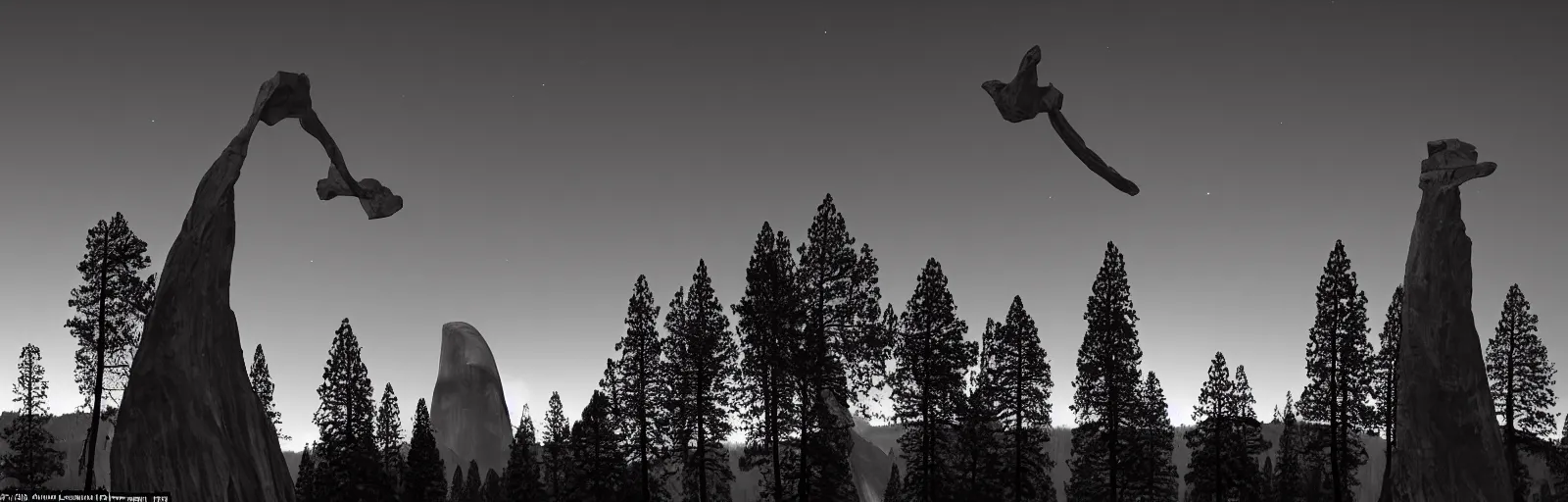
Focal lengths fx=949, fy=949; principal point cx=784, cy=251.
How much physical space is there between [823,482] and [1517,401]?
28438 mm

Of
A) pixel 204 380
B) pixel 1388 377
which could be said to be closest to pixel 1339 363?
pixel 1388 377

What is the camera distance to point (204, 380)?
14.3 meters

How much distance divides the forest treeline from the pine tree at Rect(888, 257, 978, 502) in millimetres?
73

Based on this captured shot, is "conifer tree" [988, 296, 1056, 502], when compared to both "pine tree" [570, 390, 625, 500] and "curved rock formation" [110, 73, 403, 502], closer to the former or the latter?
"pine tree" [570, 390, 625, 500]

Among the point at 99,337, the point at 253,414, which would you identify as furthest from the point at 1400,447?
the point at 99,337

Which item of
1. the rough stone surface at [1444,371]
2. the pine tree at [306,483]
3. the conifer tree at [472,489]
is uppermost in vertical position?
the rough stone surface at [1444,371]

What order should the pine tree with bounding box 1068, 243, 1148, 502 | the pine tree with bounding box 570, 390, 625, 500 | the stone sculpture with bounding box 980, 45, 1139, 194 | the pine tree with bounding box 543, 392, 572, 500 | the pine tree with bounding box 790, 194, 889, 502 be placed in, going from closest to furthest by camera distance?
the stone sculpture with bounding box 980, 45, 1139, 194
the pine tree with bounding box 790, 194, 889, 502
the pine tree with bounding box 1068, 243, 1148, 502
the pine tree with bounding box 570, 390, 625, 500
the pine tree with bounding box 543, 392, 572, 500

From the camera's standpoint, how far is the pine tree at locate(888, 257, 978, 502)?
3475 centimetres

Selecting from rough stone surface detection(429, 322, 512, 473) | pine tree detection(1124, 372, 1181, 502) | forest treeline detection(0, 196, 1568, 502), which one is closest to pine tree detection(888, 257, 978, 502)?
forest treeline detection(0, 196, 1568, 502)

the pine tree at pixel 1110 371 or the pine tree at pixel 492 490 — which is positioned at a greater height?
the pine tree at pixel 1110 371

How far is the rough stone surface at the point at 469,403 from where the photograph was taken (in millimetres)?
91250

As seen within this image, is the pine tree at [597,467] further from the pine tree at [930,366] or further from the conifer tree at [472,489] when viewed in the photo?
the conifer tree at [472,489]

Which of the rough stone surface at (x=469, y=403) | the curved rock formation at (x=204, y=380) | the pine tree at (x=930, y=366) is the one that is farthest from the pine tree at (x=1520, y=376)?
the rough stone surface at (x=469, y=403)

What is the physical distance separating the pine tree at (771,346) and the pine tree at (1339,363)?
21350mm
